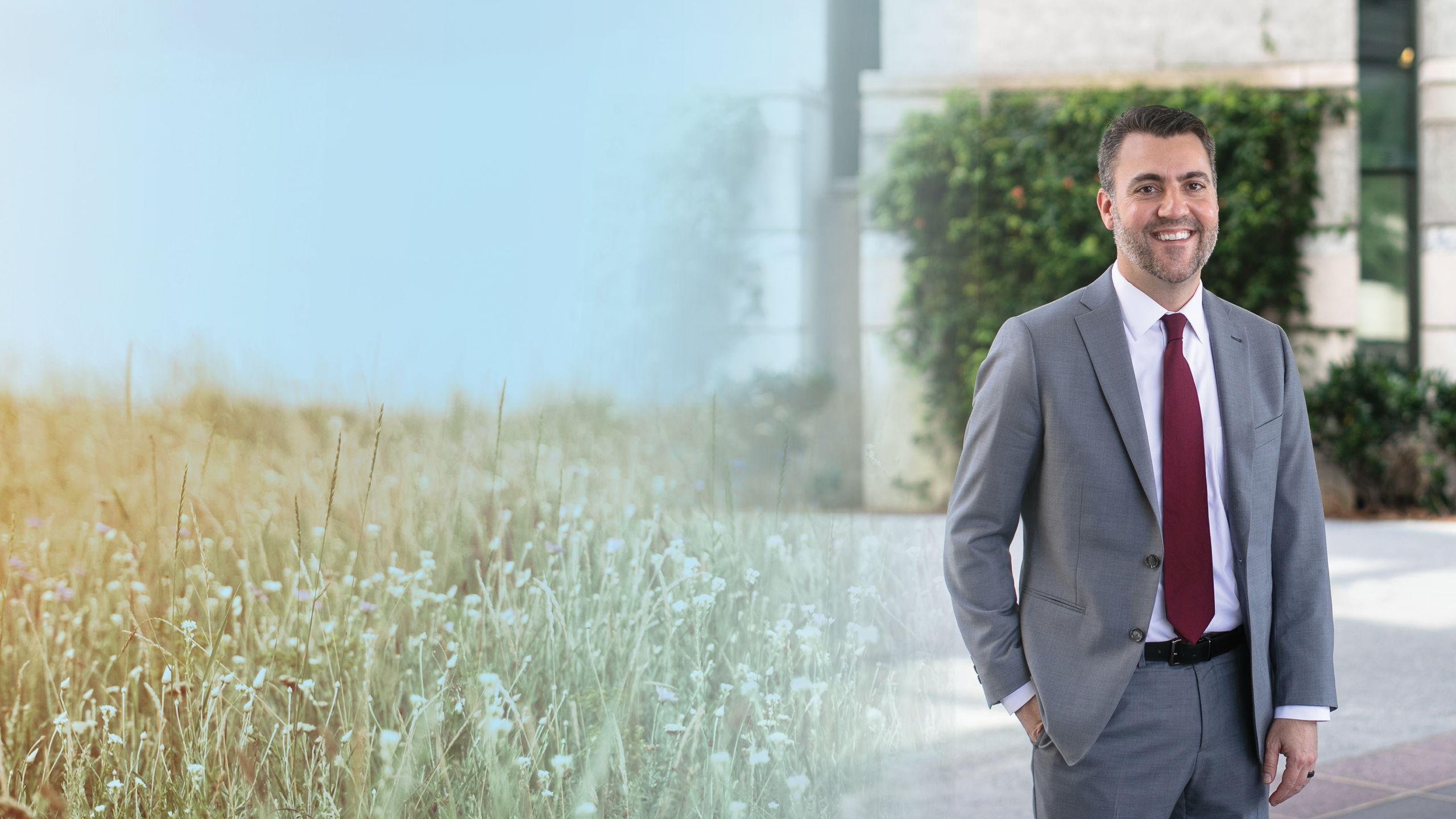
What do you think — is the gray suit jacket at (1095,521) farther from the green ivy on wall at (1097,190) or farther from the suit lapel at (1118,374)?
the green ivy on wall at (1097,190)

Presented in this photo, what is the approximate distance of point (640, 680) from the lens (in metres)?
2.35

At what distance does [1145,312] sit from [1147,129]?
10.2 inches

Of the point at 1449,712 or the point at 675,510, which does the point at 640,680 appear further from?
the point at 1449,712

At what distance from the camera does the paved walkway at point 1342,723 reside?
2781 mm

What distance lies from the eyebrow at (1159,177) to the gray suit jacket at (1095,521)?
16 cm

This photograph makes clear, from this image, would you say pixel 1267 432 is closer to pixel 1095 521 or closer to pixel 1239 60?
pixel 1095 521

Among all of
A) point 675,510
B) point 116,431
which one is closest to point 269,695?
point 116,431

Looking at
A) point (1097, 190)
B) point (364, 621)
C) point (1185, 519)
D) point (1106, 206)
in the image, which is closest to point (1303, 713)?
point (1185, 519)

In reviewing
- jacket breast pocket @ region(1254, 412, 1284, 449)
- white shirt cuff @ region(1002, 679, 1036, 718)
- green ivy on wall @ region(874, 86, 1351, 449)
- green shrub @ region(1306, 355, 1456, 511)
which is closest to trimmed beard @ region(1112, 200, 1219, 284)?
jacket breast pocket @ region(1254, 412, 1284, 449)

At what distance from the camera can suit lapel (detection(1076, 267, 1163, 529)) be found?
167 centimetres

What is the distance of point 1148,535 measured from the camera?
1.67 m

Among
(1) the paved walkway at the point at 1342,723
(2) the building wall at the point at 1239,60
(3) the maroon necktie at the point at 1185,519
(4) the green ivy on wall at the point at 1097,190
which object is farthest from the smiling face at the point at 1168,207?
(2) the building wall at the point at 1239,60

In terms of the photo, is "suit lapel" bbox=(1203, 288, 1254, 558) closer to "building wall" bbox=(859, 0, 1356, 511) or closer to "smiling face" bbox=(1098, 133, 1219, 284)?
"smiling face" bbox=(1098, 133, 1219, 284)

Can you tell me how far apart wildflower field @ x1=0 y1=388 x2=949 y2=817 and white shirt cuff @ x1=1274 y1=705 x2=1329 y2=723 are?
1032 millimetres
